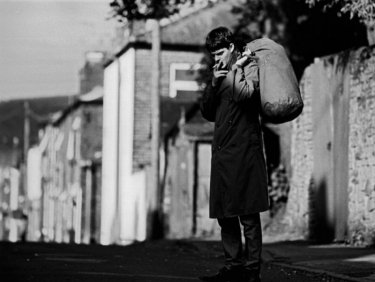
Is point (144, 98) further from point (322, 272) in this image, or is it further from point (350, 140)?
point (322, 272)

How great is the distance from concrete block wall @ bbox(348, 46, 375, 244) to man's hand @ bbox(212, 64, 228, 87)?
20.0 feet

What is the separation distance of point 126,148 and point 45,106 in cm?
5437

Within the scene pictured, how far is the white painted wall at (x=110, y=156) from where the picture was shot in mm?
41406

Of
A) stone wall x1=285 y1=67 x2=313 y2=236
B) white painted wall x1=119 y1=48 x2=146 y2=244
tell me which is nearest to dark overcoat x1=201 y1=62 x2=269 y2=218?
stone wall x1=285 y1=67 x2=313 y2=236

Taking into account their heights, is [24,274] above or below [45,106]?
below

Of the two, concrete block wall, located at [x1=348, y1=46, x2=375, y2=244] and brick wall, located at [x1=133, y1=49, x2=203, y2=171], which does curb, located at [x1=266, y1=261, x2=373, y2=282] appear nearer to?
concrete block wall, located at [x1=348, y1=46, x2=375, y2=244]

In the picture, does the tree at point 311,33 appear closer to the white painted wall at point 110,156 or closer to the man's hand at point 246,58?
the man's hand at point 246,58

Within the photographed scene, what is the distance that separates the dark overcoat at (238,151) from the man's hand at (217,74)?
0.03 metres

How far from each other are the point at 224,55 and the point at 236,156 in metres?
0.75

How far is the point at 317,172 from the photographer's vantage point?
15.9m

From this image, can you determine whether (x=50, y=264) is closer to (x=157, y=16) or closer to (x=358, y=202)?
(x=358, y=202)

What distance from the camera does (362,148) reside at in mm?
13883

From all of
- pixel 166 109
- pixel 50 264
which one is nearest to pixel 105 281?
pixel 50 264

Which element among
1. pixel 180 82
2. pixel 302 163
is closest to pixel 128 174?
pixel 180 82
